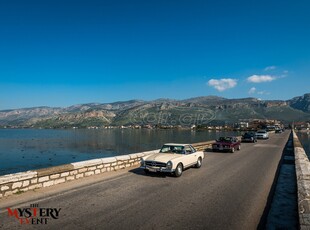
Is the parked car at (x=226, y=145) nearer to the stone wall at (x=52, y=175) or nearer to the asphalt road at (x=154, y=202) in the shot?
the asphalt road at (x=154, y=202)

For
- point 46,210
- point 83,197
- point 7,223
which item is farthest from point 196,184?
point 7,223

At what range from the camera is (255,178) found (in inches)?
451

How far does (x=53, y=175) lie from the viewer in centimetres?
946

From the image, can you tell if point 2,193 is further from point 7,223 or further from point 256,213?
point 256,213

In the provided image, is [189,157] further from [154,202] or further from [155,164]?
[154,202]

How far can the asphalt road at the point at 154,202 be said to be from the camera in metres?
6.05

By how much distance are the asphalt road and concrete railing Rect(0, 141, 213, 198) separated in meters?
0.39

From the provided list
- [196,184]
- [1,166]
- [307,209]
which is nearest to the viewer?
[307,209]

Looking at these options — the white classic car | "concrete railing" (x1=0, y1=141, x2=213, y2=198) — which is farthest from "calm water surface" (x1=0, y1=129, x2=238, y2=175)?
the white classic car

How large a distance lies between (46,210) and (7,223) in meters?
1.07

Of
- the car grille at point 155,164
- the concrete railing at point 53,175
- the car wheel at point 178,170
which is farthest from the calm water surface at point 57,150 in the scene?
the car wheel at point 178,170

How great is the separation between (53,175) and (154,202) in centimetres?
438

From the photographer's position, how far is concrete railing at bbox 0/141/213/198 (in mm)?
8047

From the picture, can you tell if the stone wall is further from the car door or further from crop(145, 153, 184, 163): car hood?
the car door
